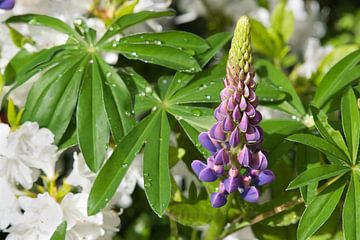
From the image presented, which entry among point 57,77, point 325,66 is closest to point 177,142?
point 57,77

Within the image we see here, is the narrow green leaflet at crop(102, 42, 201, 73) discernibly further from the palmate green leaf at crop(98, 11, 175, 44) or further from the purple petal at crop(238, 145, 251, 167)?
the purple petal at crop(238, 145, 251, 167)

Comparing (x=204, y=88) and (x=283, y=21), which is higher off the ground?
(x=283, y=21)

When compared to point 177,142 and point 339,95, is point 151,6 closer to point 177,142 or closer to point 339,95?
point 177,142

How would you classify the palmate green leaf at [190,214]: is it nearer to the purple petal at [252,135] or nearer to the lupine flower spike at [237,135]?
the lupine flower spike at [237,135]

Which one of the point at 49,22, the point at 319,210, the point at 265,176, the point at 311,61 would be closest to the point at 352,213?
the point at 319,210

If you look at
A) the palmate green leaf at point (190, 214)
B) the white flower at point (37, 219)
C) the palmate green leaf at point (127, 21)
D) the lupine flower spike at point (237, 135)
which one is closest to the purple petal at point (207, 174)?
the lupine flower spike at point (237, 135)

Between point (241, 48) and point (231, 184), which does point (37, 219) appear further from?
point (241, 48)

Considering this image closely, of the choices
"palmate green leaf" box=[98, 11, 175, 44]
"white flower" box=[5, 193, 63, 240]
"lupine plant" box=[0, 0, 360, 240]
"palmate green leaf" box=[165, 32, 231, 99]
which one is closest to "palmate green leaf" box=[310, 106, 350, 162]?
"lupine plant" box=[0, 0, 360, 240]
